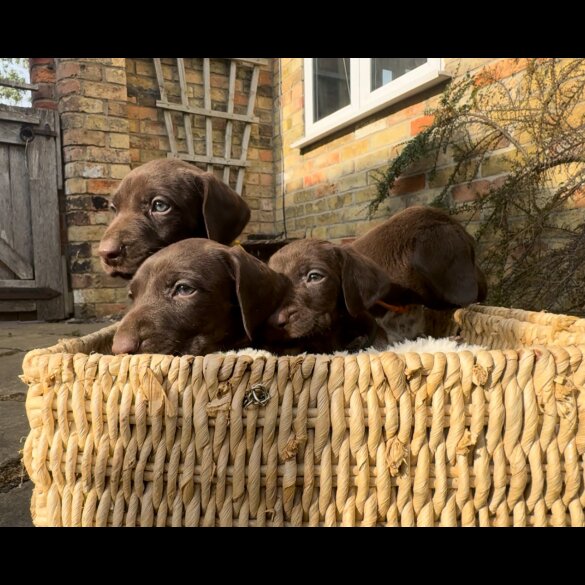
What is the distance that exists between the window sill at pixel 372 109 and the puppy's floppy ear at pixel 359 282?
2.53 meters

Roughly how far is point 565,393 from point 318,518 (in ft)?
1.75

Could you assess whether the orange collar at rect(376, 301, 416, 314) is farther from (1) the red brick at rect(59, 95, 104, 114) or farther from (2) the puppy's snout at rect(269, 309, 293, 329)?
(1) the red brick at rect(59, 95, 104, 114)

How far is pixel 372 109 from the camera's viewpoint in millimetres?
4230

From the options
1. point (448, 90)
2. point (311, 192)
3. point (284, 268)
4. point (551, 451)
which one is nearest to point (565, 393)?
point (551, 451)

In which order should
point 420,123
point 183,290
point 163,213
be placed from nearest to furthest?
point 183,290, point 163,213, point 420,123

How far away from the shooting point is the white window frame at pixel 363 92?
3.65 meters

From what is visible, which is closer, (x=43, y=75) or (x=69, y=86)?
(x=69, y=86)

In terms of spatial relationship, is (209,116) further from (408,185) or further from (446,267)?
(446,267)

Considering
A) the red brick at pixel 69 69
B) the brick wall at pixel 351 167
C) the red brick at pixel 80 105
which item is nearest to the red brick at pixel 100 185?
the red brick at pixel 80 105

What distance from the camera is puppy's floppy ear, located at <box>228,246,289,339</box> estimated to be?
4.19 feet

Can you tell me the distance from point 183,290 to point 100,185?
465 centimetres

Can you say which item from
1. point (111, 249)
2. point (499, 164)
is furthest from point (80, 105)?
point (111, 249)

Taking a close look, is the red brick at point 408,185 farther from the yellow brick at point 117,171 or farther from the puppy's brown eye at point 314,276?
the yellow brick at point 117,171

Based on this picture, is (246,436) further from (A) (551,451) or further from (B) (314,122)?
(B) (314,122)
